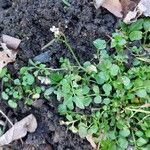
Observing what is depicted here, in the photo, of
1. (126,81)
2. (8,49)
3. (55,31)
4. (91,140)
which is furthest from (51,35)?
(91,140)

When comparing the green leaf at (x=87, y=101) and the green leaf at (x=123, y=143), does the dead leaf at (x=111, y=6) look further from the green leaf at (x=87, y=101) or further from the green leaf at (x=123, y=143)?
the green leaf at (x=123, y=143)

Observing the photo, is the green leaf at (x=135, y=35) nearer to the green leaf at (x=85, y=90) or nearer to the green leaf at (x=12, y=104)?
the green leaf at (x=85, y=90)

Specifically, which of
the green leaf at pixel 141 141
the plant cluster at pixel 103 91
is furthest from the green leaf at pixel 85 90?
the green leaf at pixel 141 141

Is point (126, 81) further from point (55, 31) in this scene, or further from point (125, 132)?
point (55, 31)

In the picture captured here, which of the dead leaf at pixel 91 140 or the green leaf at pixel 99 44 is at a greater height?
the green leaf at pixel 99 44

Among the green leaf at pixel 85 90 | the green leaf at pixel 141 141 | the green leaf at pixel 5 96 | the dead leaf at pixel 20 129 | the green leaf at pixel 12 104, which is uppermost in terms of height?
the green leaf at pixel 85 90

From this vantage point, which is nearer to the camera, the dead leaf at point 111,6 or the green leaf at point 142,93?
the green leaf at point 142,93

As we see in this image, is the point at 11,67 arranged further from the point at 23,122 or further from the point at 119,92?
the point at 119,92
